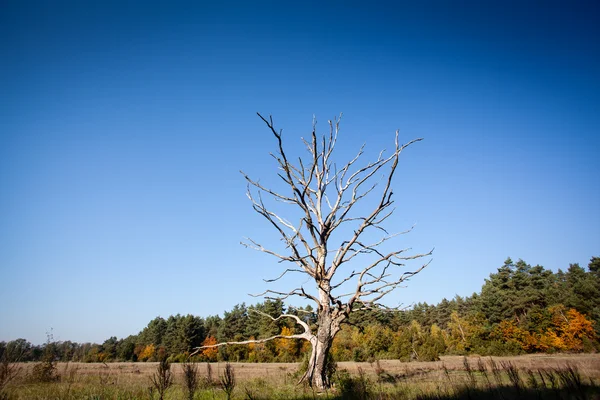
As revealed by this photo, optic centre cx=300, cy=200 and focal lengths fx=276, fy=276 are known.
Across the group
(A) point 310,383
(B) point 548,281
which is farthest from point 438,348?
(A) point 310,383

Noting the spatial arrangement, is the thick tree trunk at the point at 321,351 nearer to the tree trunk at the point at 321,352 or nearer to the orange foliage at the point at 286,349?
the tree trunk at the point at 321,352

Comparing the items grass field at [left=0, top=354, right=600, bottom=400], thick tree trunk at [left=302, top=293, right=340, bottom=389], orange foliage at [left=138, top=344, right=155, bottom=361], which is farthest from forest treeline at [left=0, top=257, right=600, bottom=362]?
thick tree trunk at [left=302, top=293, right=340, bottom=389]

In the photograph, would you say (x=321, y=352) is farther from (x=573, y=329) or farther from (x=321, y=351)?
(x=573, y=329)

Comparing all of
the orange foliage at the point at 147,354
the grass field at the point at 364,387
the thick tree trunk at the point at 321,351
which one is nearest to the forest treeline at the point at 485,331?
the orange foliage at the point at 147,354

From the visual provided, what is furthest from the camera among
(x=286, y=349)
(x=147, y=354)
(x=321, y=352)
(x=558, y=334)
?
(x=147, y=354)

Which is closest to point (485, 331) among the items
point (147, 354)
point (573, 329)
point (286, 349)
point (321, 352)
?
point (573, 329)

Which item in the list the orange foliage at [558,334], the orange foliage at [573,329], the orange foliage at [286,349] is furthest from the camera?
the orange foliage at [286,349]

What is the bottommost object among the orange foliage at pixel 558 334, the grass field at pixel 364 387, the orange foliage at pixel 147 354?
the orange foliage at pixel 147 354

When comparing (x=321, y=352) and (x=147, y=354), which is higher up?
(x=321, y=352)

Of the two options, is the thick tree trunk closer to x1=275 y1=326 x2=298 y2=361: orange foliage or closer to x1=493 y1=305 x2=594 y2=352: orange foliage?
x1=275 y1=326 x2=298 y2=361: orange foliage

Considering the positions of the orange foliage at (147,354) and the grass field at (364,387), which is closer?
the grass field at (364,387)

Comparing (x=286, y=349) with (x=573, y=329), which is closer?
(x=573, y=329)

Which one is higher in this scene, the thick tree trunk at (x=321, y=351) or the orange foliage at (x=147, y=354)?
the thick tree trunk at (x=321, y=351)

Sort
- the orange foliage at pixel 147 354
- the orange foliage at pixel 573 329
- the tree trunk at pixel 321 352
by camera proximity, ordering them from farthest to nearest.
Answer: the orange foliage at pixel 147 354 → the orange foliage at pixel 573 329 → the tree trunk at pixel 321 352
